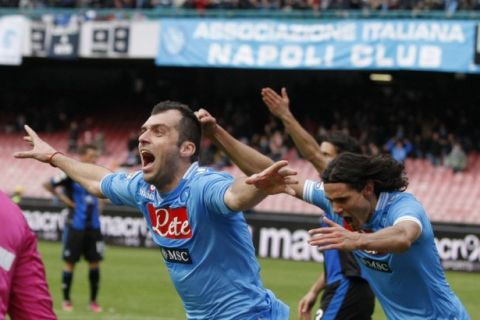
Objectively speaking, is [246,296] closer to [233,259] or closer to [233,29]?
[233,259]

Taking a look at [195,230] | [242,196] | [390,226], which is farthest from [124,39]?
[242,196]

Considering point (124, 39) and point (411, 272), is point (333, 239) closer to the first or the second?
point (411, 272)

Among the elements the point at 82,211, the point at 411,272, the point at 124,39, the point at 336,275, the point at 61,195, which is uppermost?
the point at 124,39

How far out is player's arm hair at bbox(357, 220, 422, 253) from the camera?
18.1 feet

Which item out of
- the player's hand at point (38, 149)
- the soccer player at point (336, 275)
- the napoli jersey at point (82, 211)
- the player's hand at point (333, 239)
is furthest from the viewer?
the napoli jersey at point (82, 211)

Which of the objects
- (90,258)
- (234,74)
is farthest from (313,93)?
(90,258)

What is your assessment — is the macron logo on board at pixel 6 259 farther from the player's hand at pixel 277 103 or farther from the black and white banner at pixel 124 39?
the black and white banner at pixel 124 39

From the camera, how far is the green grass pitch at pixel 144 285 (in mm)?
15188

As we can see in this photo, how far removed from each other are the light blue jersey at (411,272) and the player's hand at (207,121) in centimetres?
119

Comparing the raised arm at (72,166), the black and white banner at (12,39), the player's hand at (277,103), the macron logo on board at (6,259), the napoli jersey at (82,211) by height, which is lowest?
the napoli jersey at (82,211)

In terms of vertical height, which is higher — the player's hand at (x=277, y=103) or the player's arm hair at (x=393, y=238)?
the player's hand at (x=277, y=103)

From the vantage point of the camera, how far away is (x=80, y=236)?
15.7 metres

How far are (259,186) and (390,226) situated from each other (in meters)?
1.00

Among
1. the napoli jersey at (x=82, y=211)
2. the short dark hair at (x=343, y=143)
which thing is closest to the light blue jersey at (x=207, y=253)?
the short dark hair at (x=343, y=143)
